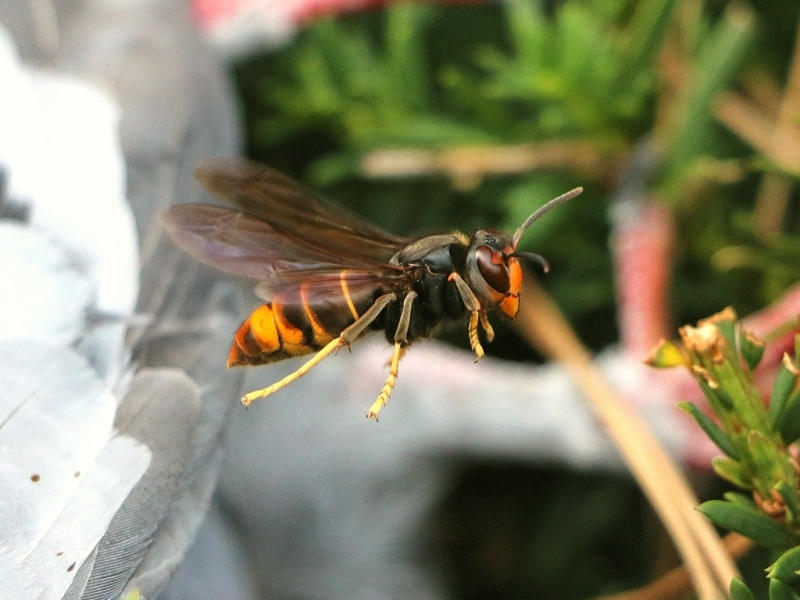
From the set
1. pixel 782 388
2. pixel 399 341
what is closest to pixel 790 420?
pixel 782 388

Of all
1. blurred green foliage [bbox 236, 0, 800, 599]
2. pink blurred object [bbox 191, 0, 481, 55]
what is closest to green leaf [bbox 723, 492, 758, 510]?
blurred green foliage [bbox 236, 0, 800, 599]

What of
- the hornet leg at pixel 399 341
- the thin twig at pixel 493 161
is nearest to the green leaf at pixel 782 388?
the hornet leg at pixel 399 341

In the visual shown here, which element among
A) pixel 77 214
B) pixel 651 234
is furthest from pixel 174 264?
→ pixel 651 234

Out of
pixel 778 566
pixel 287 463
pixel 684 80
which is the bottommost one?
pixel 287 463

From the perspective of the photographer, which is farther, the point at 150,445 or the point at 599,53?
the point at 599,53

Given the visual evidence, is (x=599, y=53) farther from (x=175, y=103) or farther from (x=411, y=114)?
(x=175, y=103)

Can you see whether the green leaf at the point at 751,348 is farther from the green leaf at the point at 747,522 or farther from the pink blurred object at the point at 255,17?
the pink blurred object at the point at 255,17

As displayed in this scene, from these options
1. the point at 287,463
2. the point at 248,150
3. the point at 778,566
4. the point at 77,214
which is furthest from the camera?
the point at 248,150
